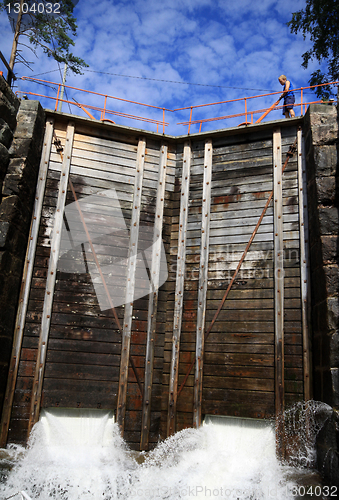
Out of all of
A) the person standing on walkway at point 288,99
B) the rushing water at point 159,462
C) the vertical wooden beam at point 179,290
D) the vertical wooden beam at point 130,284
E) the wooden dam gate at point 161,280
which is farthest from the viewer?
the person standing on walkway at point 288,99

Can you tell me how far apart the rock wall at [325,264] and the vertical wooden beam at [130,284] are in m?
3.08

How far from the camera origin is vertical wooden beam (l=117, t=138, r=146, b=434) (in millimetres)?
6551

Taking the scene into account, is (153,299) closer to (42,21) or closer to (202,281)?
(202,281)

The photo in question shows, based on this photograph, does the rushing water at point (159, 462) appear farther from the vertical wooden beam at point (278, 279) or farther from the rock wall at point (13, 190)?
the rock wall at point (13, 190)

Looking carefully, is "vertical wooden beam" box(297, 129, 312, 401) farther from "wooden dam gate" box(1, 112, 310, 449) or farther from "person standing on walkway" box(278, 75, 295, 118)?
"person standing on walkway" box(278, 75, 295, 118)

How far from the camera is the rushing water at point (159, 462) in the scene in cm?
524

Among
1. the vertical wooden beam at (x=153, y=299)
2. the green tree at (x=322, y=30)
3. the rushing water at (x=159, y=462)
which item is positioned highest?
the green tree at (x=322, y=30)

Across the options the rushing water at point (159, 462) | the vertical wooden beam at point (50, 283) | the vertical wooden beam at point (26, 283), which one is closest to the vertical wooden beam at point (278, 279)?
the rushing water at point (159, 462)

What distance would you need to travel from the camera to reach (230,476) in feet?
18.4

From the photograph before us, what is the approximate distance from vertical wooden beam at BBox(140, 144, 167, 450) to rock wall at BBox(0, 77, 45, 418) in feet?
7.54

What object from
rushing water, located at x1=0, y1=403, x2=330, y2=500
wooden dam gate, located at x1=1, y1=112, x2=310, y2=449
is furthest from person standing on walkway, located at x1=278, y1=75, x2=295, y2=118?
rushing water, located at x1=0, y1=403, x2=330, y2=500

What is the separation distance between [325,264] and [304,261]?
62cm

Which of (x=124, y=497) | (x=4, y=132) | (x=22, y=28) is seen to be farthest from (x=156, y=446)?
(x=22, y=28)

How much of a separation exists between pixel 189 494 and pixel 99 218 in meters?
4.69
